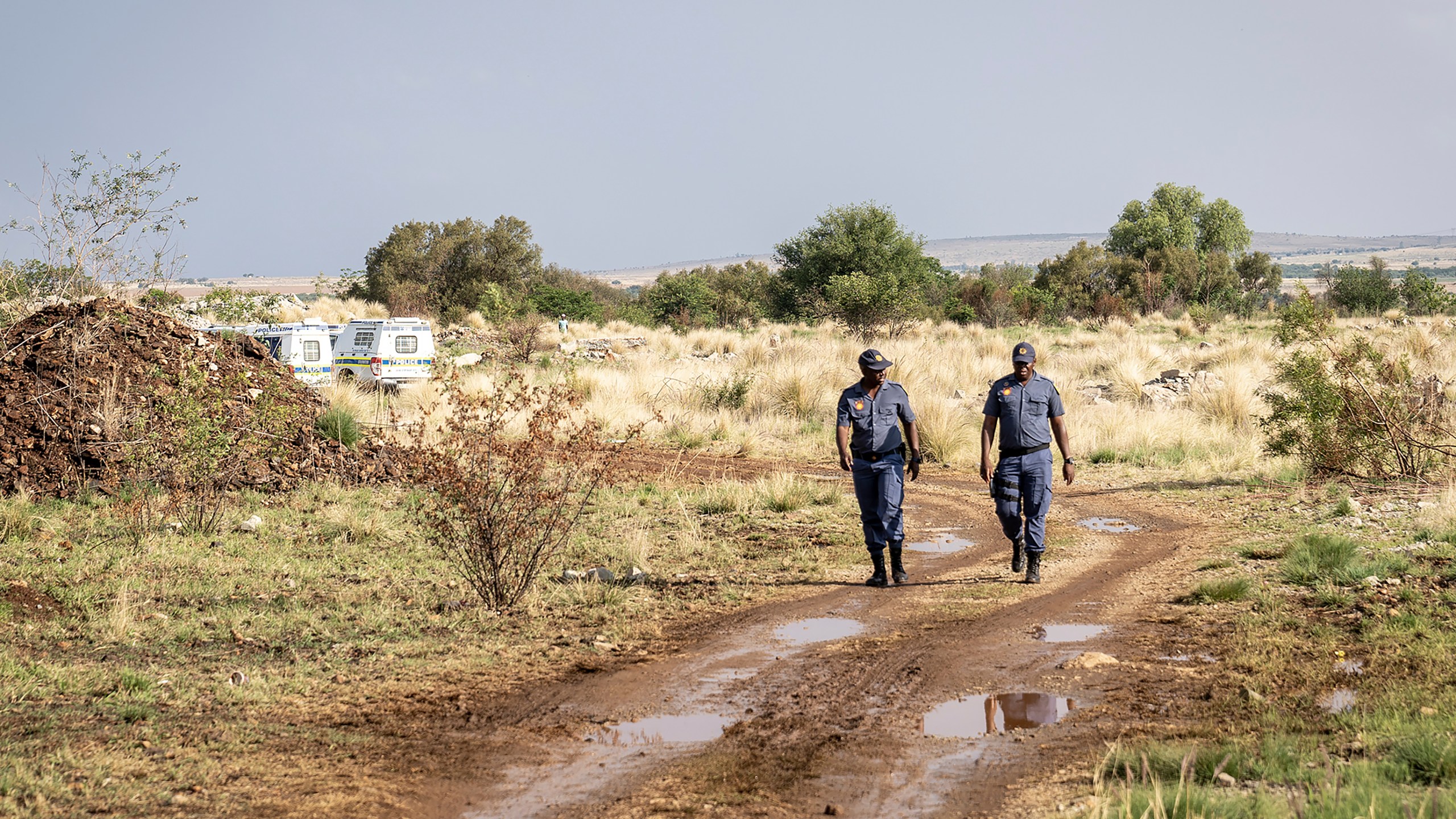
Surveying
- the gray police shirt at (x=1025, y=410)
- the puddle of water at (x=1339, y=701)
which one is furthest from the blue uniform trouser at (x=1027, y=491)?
the puddle of water at (x=1339, y=701)

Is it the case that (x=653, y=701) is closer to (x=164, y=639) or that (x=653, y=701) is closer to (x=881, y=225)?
(x=164, y=639)

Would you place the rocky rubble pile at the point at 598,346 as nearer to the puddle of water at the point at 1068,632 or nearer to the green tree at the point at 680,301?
the green tree at the point at 680,301

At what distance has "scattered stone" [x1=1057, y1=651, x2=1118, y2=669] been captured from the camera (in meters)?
5.98

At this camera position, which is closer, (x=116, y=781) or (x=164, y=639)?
(x=116, y=781)

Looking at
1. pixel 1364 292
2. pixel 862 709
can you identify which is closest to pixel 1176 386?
pixel 862 709

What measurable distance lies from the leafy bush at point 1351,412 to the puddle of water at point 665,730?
952 centimetres

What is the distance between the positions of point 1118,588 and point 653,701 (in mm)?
4117

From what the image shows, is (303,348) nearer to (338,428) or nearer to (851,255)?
(338,428)

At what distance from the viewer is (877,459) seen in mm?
7836

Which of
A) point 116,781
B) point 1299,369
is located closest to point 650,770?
point 116,781

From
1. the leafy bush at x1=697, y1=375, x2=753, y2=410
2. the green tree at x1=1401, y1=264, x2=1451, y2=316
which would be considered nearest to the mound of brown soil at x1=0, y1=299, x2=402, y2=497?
the leafy bush at x1=697, y1=375, x2=753, y2=410

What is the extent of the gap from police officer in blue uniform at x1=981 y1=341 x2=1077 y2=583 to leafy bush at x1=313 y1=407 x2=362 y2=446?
8.36 metres

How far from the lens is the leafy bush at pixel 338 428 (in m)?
13.2

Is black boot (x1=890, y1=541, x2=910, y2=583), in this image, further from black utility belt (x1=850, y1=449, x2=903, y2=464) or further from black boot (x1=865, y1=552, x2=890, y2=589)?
black utility belt (x1=850, y1=449, x2=903, y2=464)
